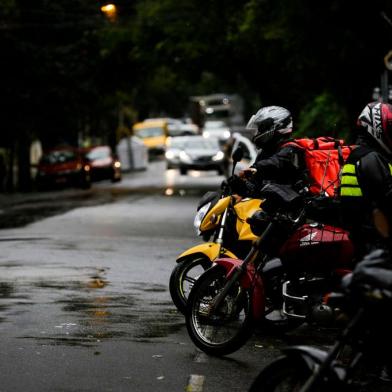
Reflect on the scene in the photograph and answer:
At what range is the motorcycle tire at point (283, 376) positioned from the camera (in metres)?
5.79

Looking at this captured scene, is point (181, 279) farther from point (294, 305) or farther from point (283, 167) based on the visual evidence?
point (294, 305)

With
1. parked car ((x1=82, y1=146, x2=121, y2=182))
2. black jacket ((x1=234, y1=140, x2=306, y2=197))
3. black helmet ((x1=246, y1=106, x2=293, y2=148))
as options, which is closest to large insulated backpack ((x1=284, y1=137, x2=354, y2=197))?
black jacket ((x1=234, y1=140, x2=306, y2=197))

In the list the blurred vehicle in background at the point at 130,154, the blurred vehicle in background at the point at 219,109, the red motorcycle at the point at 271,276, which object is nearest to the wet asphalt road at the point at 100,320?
the red motorcycle at the point at 271,276

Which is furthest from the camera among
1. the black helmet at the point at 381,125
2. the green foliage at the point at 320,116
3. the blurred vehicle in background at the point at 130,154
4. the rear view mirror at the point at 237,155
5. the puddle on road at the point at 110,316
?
the blurred vehicle in background at the point at 130,154

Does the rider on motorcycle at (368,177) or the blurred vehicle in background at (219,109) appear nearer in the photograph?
the rider on motorcycle at (368,177)

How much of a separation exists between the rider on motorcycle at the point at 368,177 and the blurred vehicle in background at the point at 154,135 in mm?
72665

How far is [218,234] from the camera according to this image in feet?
33.1

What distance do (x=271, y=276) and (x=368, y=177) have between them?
57.7 inches

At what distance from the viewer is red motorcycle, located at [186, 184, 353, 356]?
8.85 metres

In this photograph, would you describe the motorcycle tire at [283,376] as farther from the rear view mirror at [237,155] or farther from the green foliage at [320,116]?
the green foliage at [320,116]

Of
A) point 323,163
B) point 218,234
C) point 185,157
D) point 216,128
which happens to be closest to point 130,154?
point 185,157

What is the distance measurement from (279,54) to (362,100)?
1165cm

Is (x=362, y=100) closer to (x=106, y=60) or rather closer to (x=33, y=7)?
(x=33, y=7)

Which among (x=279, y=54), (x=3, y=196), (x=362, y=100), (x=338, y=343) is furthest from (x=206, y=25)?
(x=338, y=343)
